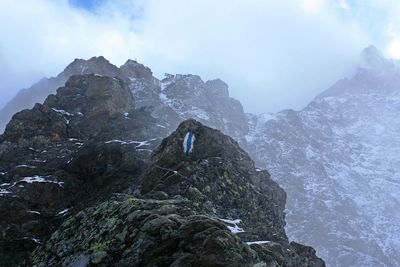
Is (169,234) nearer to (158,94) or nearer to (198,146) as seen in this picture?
(198,146)

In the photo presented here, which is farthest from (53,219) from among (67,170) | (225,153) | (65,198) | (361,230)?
(361,230)

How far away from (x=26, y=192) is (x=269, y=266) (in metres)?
31.1

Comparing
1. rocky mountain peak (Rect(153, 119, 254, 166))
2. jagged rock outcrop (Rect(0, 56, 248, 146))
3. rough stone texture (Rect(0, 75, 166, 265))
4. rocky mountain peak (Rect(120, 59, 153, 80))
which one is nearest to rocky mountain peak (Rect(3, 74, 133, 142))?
rough stone texture (Rect(0, 75, 166, 265))

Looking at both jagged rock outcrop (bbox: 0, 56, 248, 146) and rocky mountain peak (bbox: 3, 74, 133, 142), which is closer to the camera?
rocky mountain peak (bbox: 3, 74, 133, 142)

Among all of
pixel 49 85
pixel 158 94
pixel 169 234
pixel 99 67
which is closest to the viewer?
pixel 169 234

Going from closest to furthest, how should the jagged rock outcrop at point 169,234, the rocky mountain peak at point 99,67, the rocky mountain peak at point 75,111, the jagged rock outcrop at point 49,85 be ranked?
the jagged rock outcrop at point 169,234 < the rocky mountain peak at point 75,111 < the rocky mountain peak at point 99,67 < the jagged rock outcrop at point 49,85

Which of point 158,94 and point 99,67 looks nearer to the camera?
point 99,67

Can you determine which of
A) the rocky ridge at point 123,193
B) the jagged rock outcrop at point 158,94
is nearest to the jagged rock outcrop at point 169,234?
the rocky ridge at point 123,193

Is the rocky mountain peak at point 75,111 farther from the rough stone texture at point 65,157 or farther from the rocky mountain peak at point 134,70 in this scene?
the rocky mountain peak at point 134,70

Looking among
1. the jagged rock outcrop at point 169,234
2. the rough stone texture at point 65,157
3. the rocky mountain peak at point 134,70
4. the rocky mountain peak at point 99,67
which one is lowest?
the jagged rock outcrop at point 169,234

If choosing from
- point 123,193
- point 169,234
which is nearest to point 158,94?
point 123,193

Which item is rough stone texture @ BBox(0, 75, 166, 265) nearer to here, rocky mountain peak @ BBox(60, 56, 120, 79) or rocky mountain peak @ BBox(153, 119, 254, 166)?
rocky mountain peak @ BBox(153, 119, 254, 166)

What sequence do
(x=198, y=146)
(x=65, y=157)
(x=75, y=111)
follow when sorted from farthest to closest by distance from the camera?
(x=75, y=111), (x=65, y=157), (x=198, y=146)

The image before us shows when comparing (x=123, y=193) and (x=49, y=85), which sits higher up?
(x=49, y=85)
